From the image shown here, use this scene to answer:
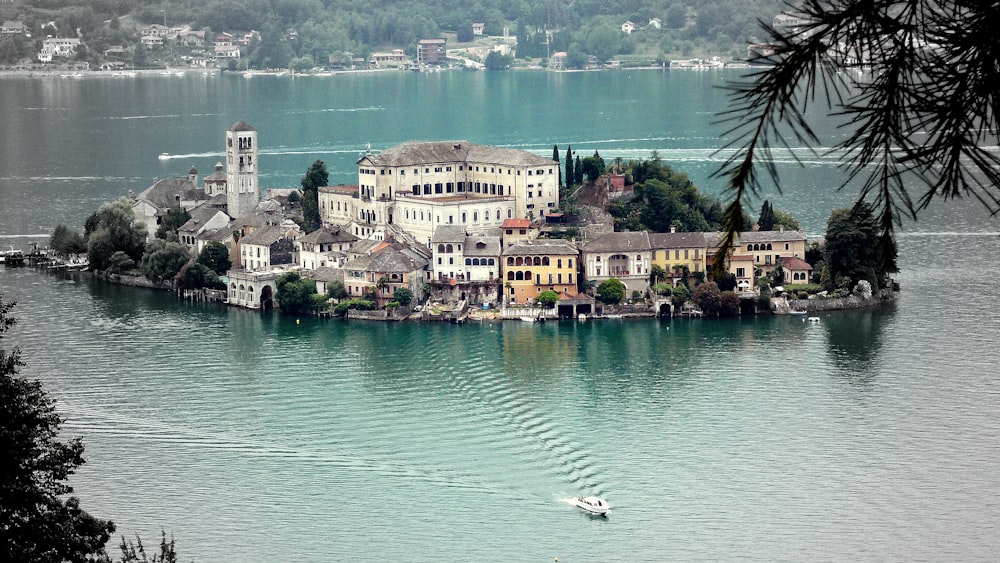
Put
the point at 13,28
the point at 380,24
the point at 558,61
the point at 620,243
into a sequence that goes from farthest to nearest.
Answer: the point at 380,24, the point at 558,61, the point at 13,28, the point at 620,243

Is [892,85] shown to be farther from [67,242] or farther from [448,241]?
[67,242]

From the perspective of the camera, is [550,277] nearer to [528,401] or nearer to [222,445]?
[528,401]

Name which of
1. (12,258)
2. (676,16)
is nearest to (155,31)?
(676,16)

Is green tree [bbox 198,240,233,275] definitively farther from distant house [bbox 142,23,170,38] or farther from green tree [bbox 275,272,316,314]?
distant house [bbox 142,23,170,38]

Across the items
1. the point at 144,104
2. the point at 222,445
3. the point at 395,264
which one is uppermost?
the point at 144,104

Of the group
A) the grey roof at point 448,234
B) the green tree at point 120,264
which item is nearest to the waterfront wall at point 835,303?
the grey roof at point 448,234

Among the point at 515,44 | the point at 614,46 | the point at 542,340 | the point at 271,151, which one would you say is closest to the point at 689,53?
the point at 614,46

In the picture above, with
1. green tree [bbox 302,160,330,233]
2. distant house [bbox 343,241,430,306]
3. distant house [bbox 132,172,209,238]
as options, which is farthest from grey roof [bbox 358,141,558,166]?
distant house [bbox 132,172,209,238]
